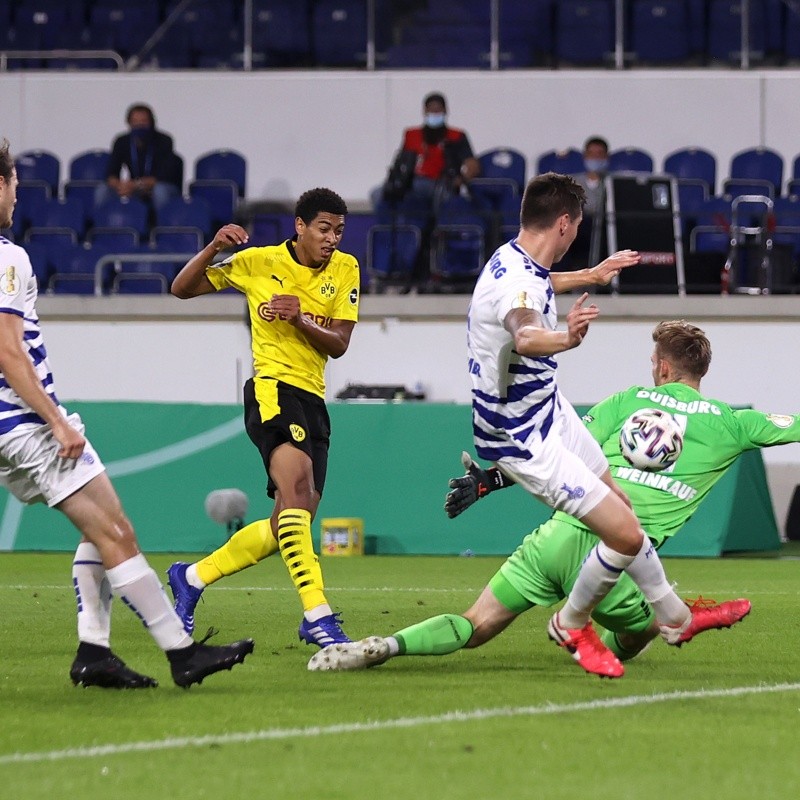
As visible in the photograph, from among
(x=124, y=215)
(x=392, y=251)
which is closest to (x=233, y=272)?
(x=392, y=251)

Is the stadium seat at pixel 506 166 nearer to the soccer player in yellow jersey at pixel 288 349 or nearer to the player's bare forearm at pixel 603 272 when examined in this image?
the soccer player in yellow jersey at pixel 288 349

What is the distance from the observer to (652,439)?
262 inches

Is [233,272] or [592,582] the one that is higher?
[233,272]

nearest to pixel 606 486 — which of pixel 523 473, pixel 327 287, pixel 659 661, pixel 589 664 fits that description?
pixel 523 473

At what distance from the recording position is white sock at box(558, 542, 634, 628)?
6.11 meters

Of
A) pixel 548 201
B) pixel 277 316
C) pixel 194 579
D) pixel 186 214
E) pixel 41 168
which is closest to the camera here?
pixel 548 201

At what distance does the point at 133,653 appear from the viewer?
6965 millimetres

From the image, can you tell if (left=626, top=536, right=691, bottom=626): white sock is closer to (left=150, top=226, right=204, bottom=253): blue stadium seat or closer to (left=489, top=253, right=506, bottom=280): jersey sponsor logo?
(left=489, top=253, right=506, bottom=280): jersey sponsor logo

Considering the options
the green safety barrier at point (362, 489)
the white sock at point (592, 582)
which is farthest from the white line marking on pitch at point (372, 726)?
the green safety barrier at point (362, 489)

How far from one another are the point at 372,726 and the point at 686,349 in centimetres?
271

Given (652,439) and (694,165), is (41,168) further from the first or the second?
(652,439)

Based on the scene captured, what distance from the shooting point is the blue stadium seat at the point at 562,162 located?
64.6ft

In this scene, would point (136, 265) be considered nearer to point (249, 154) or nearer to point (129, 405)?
point (249, 154)

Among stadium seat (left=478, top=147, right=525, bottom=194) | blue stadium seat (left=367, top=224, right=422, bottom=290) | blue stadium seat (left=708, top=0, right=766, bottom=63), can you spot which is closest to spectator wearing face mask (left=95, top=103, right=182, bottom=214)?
blue stadium seat (left=367, top=224, right=422, bottom=290)
